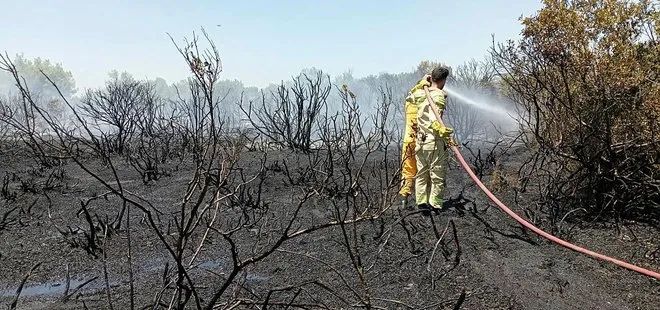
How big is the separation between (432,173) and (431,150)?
234 millimetres

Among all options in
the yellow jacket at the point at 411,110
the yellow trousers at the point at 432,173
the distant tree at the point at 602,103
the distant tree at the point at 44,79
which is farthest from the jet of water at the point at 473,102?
the distant tree at the point at 44,79

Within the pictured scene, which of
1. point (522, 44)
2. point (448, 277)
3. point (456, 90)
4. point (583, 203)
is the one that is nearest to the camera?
point (448, 277)

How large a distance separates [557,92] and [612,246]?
184cm

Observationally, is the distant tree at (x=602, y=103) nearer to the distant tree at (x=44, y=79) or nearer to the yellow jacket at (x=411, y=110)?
the yellow jacket at (x=411, y=110)

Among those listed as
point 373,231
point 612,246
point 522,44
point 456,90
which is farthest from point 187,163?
point 456,90

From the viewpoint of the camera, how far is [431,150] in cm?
483

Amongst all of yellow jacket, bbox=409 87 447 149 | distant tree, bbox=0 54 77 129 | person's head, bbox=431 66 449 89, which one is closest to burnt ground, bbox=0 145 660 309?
yellow jacket, bbox=409 87 447 149

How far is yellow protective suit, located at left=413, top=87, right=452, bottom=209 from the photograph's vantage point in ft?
15.8

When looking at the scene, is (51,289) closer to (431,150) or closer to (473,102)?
(431,150)

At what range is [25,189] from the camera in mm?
6590

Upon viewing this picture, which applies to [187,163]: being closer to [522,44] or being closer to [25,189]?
[25,189]

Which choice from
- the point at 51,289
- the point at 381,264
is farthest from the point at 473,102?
the point at 51,289

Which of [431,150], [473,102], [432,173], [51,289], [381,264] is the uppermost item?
[473,102]

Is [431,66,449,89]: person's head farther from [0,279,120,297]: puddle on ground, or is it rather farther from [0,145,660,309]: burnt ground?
[0,279,120,297]: puddle on ground
